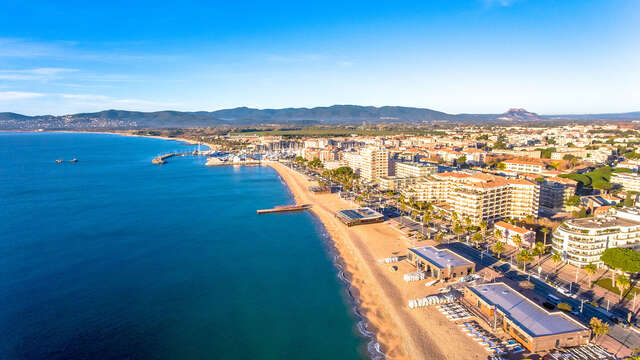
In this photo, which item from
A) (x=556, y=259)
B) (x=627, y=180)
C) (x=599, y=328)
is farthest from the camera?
(x=627, y=180)

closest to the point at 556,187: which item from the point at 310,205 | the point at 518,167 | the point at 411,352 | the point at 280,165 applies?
the point at 518,167

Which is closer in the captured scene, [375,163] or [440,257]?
[440,257]

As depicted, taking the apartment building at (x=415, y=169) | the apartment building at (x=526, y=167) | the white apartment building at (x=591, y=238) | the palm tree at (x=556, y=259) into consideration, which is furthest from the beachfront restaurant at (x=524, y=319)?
the apartment building at (x=526, y=167)

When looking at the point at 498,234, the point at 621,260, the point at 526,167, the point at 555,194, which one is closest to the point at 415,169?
the point at 555,194

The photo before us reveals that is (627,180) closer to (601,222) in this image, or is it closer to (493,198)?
(493,198)

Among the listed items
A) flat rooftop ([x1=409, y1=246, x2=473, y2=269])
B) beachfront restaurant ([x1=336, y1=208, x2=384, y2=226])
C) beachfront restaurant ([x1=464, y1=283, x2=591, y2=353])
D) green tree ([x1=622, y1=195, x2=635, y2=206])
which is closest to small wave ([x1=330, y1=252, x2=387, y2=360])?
flat rooftop ([x1=409, y1=246, x2=473, y2=269])

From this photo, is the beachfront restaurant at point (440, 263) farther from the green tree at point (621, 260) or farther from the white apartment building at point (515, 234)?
the green tree at point (621, 260)

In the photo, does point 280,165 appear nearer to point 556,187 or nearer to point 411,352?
point 556,187
